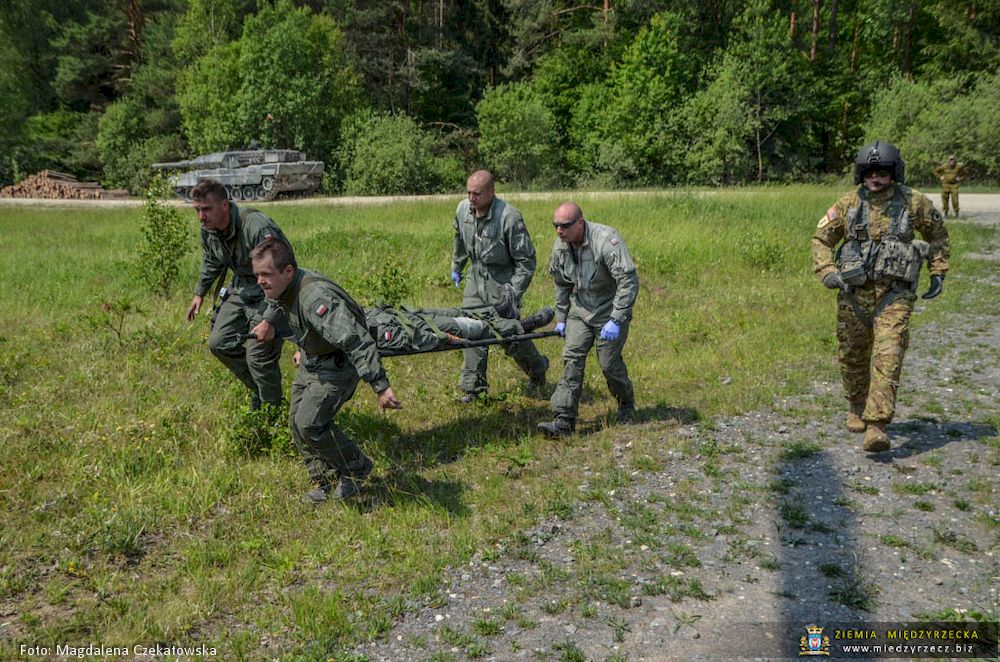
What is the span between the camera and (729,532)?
4.52 m

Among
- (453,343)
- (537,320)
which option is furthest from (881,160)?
(453,343)

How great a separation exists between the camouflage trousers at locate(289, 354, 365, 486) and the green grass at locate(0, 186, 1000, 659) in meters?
0.32

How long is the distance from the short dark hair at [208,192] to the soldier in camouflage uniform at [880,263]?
475 centimetres

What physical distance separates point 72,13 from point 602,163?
116 ft

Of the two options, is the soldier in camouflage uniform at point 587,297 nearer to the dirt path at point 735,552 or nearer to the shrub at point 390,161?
the dirt path at point 735,552

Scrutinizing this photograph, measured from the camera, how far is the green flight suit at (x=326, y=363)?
4.50 m

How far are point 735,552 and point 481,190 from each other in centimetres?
381

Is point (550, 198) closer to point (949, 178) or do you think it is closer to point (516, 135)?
point (949, 178)

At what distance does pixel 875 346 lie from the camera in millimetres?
5566

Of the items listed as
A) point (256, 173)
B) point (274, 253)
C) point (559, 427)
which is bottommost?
point (559, 427)

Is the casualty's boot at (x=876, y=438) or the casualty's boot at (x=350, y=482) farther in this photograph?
the casualty's boot at (x=876, y=438)

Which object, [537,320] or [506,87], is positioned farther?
[506,87]

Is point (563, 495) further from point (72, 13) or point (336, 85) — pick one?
point (72, 13)

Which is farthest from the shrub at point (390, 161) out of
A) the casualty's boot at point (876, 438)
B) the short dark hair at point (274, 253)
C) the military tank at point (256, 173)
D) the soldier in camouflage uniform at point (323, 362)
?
the casualty's boot at point (876, 438)
